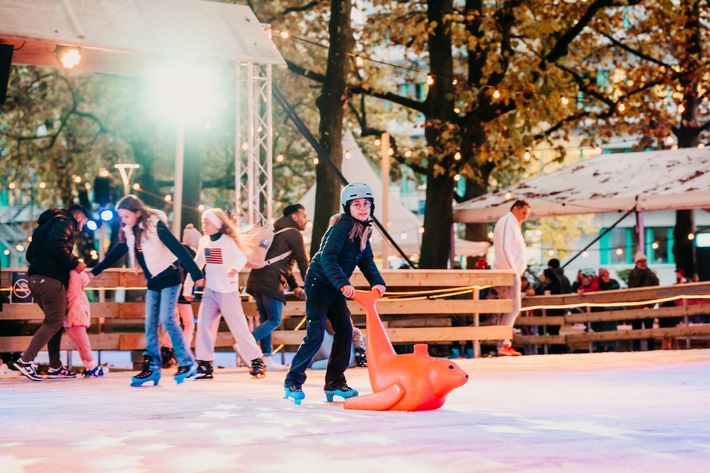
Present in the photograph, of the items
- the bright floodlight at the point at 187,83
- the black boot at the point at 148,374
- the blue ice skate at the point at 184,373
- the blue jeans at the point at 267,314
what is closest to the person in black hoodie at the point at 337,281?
the black boot at the point at 148,374

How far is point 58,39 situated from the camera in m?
15.5

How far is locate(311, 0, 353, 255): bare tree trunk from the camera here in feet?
74.1

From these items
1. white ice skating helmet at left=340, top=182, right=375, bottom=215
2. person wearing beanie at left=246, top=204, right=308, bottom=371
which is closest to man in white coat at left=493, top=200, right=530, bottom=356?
person wearing beanie at left=246, top=204, right=308, bottom=371

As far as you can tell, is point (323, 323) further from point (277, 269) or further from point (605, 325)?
point (605, 325)

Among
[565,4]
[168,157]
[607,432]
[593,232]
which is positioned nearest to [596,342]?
[565,4]

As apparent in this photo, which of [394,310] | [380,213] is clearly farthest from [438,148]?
[394,310]

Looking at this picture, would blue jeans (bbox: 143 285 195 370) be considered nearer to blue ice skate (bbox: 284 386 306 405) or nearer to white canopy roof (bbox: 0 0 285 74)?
blue ice skate (bbox: 284 386 306 405)

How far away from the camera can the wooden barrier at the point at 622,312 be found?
19.7m

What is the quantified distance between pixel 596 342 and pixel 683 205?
9.42 feet

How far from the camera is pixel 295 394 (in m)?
10.1

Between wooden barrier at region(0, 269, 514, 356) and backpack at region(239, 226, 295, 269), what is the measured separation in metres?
1.47

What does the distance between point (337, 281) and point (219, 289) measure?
397 centimetres

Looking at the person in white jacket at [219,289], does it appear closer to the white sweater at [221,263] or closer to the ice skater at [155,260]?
the white sweater at [221,263]

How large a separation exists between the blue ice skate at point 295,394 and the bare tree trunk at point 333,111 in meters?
12.1
